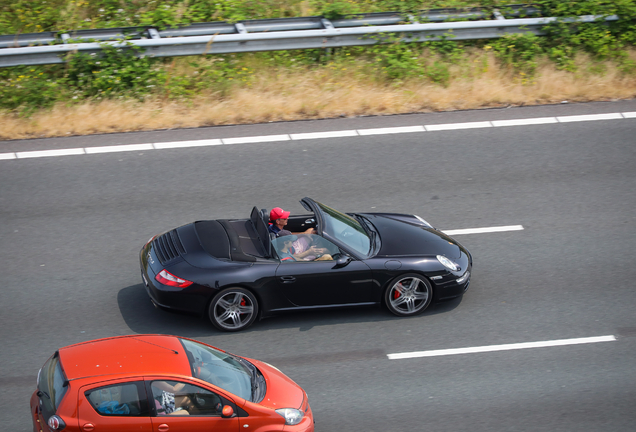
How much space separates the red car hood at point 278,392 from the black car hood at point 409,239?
7.89 ft

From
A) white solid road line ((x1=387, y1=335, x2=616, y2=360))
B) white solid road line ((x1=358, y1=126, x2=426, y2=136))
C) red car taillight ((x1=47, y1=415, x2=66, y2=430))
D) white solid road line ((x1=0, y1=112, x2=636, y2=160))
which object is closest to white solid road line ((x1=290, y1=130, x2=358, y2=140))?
white solid road line ((x1=0, y1=112, x2=636, y2=160))

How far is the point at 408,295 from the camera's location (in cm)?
852

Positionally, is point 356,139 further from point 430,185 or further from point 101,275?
point 101,275

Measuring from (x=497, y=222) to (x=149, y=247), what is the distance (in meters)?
5.17

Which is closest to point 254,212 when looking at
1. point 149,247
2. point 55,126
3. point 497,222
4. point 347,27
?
point 149,247

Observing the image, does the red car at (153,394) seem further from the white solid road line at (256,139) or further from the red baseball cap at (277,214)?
the white solid road line at (256,139)

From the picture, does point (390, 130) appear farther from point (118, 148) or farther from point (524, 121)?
point (118, 148)

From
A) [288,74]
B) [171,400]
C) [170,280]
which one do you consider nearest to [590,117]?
[288,74]

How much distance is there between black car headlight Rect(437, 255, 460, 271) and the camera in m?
8.56

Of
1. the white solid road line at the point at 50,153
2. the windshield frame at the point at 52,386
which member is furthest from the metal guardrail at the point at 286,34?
the windshield frame at the point at 52,386

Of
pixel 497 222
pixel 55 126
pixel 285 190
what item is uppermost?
pixel 55 126

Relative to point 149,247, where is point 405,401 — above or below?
below

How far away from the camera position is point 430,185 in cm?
1118

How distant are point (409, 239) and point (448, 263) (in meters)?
0.61
